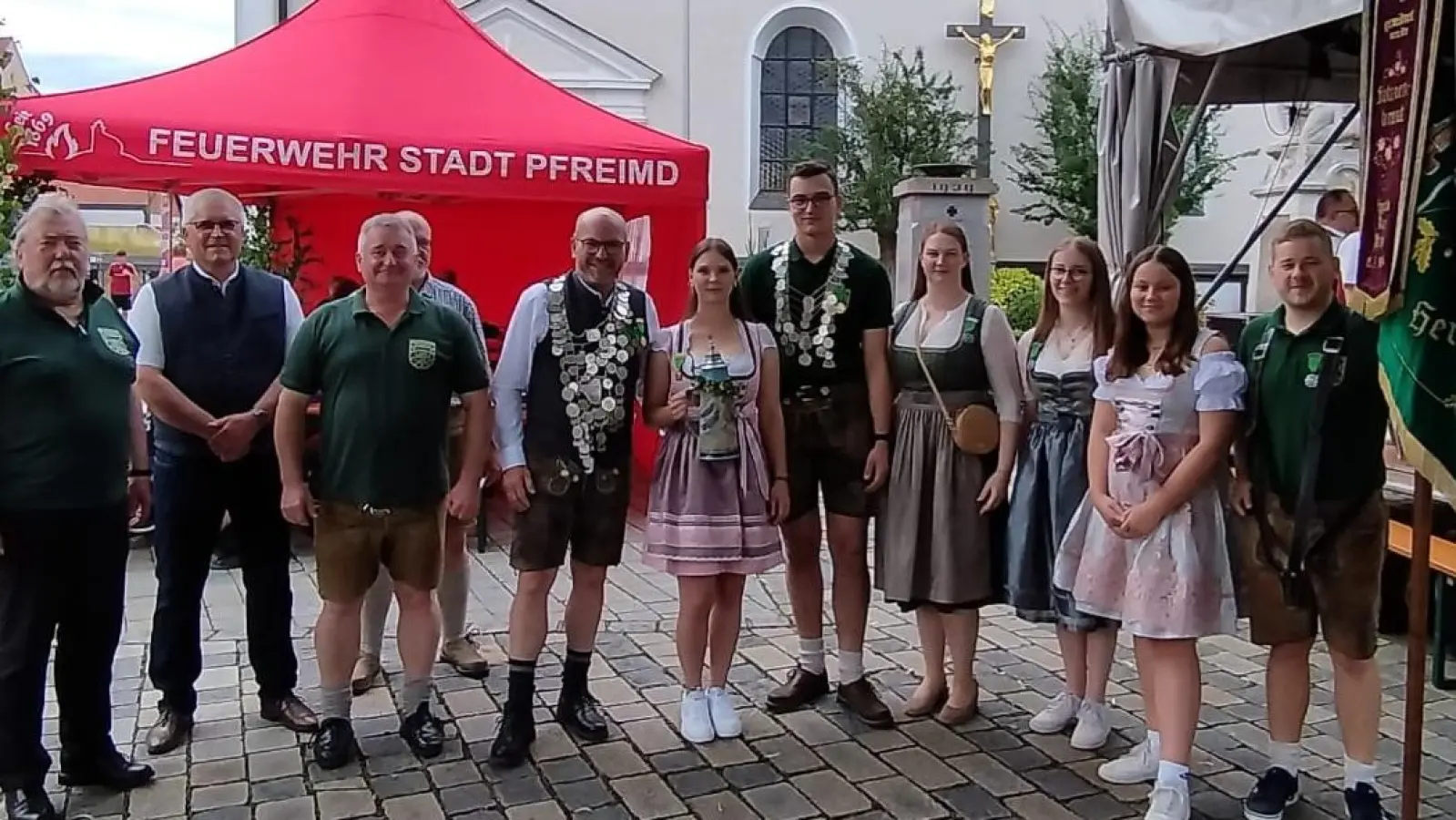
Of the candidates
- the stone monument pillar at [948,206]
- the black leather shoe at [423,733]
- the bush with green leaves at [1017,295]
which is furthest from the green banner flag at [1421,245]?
the bush with green leaves at [1017,295]

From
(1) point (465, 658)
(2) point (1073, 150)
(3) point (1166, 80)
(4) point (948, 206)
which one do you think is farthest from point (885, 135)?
(1) point (465, 658)

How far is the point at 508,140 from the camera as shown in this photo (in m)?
6.74

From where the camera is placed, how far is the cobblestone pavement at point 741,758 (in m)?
3.42

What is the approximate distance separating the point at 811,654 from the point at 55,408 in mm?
2391

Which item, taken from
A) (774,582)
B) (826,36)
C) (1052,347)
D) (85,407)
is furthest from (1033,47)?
(85,407)

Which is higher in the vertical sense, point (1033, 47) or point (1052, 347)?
point (1033, 47)

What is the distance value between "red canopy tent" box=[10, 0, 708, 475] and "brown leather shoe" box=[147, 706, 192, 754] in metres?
3.16

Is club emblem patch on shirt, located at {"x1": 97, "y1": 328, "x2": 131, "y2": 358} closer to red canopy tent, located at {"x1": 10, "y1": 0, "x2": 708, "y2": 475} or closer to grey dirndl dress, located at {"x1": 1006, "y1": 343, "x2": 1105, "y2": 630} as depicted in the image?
grey dirndl dress, located at {"x1": 1006, "y1": 343, "x2": 1105, "y2": 630}

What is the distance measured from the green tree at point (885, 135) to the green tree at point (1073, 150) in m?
1.15

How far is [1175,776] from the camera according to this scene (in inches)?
128

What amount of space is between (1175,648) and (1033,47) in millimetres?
17595

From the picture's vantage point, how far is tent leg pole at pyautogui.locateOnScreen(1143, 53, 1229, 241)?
5414 millimetres

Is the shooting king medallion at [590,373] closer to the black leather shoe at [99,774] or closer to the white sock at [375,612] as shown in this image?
the white sock at [375,612]

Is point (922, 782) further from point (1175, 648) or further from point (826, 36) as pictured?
point (826, 36)
